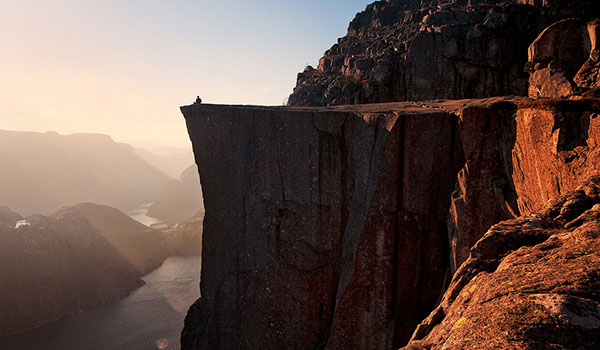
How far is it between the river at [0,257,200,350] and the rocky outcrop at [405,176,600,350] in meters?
35.8

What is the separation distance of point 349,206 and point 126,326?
38.0m

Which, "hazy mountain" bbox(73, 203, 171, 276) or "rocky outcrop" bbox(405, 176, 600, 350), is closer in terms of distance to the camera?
"rocky outcrop" bbox(405, 176, 600, 350)

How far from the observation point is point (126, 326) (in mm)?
39625

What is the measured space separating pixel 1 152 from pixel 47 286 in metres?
137

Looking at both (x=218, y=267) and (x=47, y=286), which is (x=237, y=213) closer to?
A: (x=218, y=267)

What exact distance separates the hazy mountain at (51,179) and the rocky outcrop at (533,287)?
523ft

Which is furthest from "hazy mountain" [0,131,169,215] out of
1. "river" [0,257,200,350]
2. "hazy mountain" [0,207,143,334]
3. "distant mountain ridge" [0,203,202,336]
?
"river" [0,257,200,350]

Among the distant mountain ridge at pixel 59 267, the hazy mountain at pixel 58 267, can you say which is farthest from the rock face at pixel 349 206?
the hazy mountain at pixel 58 267

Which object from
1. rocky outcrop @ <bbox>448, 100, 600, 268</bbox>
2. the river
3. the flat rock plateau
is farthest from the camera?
the river

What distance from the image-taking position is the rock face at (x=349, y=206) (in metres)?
12.2

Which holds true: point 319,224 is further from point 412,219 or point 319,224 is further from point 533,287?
point 533,287

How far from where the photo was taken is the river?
35.7 metres

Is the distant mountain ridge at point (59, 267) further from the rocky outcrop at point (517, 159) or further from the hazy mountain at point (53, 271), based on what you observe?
the rocky outcrop at point (517, 159)

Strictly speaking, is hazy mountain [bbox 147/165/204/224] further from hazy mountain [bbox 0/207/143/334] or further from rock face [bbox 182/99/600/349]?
rock face [bbox 182/99/600/349]
